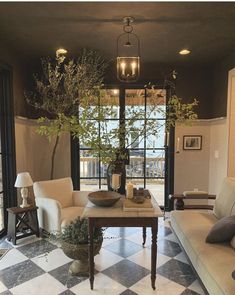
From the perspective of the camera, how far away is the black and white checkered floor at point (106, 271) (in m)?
2.28

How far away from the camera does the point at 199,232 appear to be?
252cm

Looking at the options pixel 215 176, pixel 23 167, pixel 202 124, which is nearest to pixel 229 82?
pixel 202 124

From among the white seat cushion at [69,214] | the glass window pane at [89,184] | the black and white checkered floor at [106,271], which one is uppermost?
the glass window pane at [89,184]

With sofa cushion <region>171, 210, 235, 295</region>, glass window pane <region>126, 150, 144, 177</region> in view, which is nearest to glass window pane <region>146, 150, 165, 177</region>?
glass window pane <region>126, 150, 144, 177</region>

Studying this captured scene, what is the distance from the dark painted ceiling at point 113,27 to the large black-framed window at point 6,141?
534 millimetres

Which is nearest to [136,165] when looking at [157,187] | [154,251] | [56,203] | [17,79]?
[157,187]

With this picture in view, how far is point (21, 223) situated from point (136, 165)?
2.23 metres

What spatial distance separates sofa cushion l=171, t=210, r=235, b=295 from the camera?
5.64 ft

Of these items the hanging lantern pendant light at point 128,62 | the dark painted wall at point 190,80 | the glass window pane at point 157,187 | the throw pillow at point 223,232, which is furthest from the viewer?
the glass window pane at point 157,187

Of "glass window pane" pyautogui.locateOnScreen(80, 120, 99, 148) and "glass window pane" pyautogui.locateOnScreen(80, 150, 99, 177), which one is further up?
"glass window pane" pyautogui.locateOnScreen(80, 120, 99, 148)

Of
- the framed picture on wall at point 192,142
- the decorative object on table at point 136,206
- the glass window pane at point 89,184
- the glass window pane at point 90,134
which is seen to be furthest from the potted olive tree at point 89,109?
the glass window pane at point 89,184

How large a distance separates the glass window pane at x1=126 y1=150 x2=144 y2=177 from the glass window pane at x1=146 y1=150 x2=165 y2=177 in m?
0.12

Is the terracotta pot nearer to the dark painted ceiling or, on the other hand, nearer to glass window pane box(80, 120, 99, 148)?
glass window pane box(80, 120, 99, 148)

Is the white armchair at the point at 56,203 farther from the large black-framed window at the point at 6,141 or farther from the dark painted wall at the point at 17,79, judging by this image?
the dark painted wall at the point at 17,79
